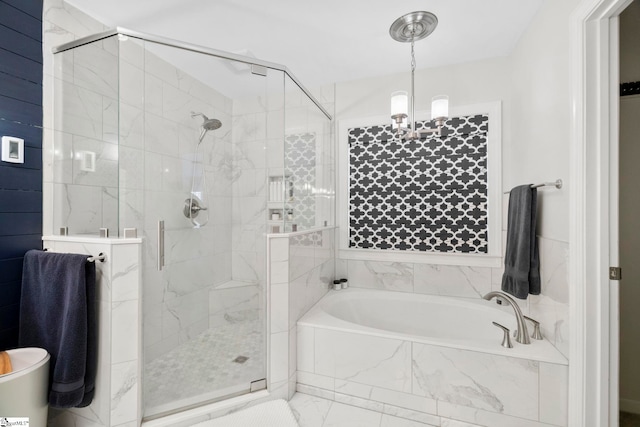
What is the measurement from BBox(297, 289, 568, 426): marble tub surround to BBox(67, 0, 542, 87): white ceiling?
2.02m

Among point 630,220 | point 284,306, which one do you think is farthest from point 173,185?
point 630,220

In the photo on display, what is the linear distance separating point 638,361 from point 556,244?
1.02 metres

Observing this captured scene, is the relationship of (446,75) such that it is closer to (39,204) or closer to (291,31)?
(291,31)

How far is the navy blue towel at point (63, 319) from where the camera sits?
1.32 m

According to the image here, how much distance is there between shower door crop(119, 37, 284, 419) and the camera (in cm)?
159

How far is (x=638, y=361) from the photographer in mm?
1681

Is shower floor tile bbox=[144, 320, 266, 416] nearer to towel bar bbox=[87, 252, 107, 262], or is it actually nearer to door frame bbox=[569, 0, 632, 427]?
towel bar bbox=[87, 252, 107, 262]

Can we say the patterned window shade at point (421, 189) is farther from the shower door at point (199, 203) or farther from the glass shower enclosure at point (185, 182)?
the shower door at point (199, 203)

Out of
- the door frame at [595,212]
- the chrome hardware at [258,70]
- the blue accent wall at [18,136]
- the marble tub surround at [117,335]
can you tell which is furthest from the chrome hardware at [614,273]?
the blue accent wall at [18,136]

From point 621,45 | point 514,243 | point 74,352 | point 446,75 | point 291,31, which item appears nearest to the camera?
point 74,352

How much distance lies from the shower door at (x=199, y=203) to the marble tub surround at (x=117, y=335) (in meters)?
0.11

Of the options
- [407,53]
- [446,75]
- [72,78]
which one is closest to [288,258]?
[72,78]

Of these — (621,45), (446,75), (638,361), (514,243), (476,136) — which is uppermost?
(446,75)

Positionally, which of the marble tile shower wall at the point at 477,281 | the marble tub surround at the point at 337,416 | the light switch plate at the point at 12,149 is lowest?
the marble tub surround at the point at 337,416
